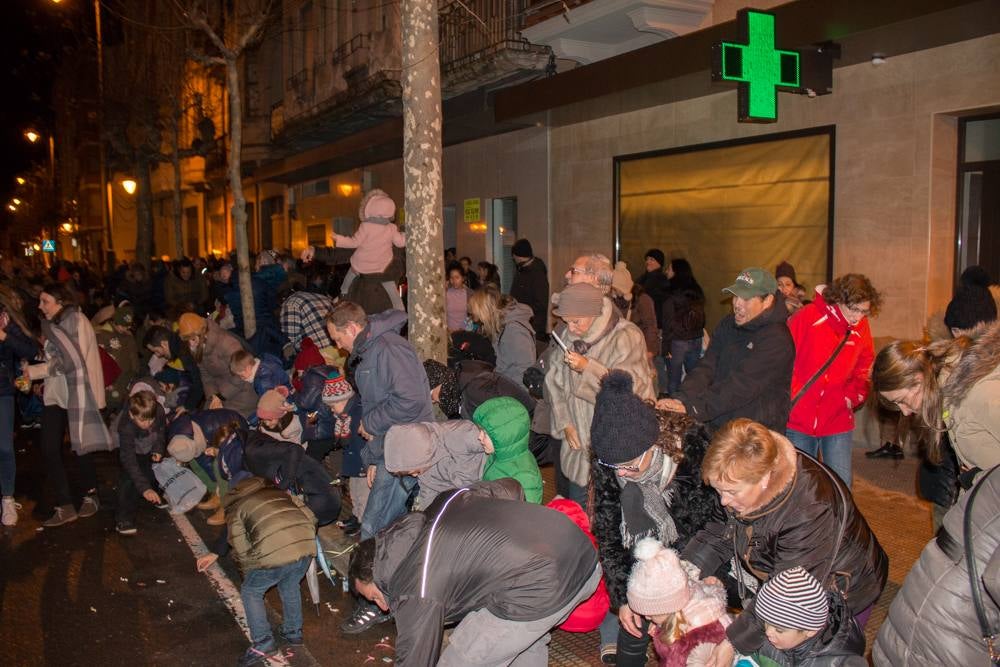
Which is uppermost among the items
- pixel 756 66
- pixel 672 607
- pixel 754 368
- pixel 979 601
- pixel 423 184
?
pixel 756 66

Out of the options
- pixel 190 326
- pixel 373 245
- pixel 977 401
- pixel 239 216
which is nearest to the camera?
pixel 977 401

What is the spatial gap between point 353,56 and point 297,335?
12.5m

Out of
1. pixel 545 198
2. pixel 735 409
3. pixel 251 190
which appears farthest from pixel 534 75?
pixel 251 190

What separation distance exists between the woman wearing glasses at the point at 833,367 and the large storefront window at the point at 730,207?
13.4 ft

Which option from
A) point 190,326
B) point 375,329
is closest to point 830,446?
point 375,329

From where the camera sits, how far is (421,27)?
266 inches

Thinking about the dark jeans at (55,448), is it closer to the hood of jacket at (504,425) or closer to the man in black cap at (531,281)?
the hood of jacket at (504,425)

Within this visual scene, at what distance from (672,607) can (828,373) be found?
2.75 m

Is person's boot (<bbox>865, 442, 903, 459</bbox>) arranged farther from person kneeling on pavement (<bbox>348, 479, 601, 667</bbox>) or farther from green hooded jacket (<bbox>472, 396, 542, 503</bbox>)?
person kneeling on pavement (<bbox>348, 479, 601, 667</bbox>)

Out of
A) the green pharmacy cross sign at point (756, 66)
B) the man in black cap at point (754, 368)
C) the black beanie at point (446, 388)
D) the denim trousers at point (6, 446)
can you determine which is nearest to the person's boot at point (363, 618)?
the black beanie at point (446, 388)

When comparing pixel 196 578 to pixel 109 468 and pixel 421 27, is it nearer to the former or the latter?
pixel 109 468

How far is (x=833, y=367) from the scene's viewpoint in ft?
17.5

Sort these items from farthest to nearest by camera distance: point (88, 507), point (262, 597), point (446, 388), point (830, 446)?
1. point (88, 507)
2. point (446, 388)
3. point (830, 446)
4. point (262, 597)

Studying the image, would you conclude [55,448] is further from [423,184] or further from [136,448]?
[423,184]
